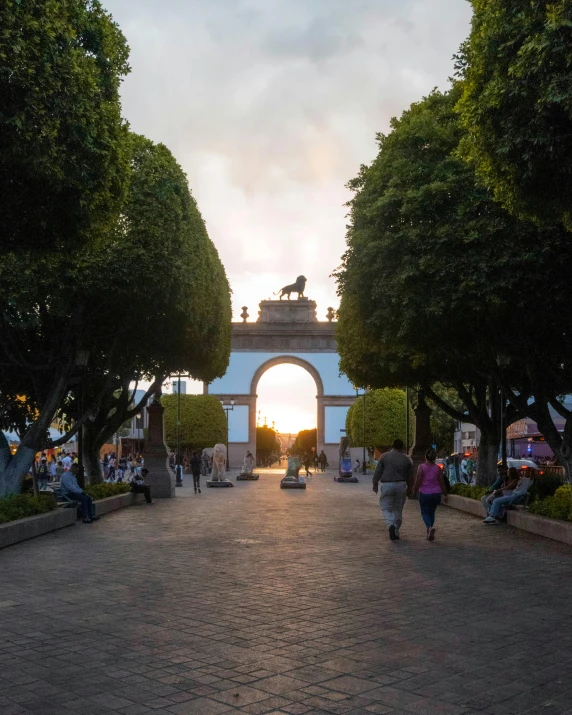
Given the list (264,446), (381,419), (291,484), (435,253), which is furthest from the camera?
(264,446)

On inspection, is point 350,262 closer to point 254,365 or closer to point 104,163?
point 104,163

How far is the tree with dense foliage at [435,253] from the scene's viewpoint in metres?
16.0

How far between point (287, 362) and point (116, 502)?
48.0 metres

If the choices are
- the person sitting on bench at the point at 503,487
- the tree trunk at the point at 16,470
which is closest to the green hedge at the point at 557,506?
the person sitting on bench at the point at 503,487

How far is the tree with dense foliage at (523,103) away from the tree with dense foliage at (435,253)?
477 cm

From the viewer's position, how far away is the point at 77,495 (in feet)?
60.0

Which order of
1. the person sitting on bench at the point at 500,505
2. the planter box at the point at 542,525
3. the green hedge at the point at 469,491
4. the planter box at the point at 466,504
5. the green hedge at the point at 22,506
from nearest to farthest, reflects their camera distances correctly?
1. the planter box at the point at 542,525
2. the green hedge at the point at 22,506
3. the person sitting on bench at the point at 500,505
4. the planter box at the point at 466,504
5. the green hedge at the point at 469,491

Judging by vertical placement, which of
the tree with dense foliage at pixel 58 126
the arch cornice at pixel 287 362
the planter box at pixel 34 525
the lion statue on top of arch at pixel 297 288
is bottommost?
the planter box at pixel 34 525

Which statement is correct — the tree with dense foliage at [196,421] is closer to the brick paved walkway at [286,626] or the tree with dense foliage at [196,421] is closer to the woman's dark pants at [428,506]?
the brick paved walkway at [286,626]

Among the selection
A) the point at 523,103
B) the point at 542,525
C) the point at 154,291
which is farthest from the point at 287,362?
the point at 523,103

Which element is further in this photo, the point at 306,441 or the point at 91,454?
the point at 306,441

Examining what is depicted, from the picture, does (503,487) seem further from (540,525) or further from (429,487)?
(429,487)

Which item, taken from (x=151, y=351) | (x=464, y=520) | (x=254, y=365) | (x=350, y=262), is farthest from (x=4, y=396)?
(x=254, y=365)

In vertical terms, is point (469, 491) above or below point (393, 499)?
below
